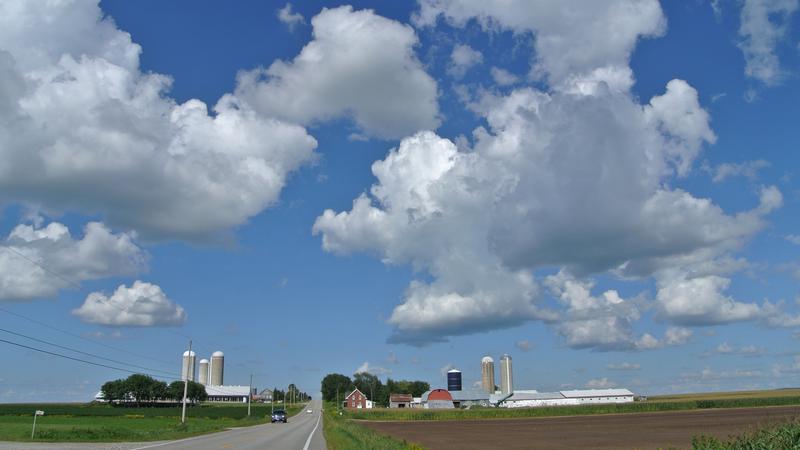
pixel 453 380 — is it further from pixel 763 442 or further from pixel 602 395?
pixel 763 442

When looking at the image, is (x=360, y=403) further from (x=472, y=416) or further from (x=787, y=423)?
(x=787, y=423)

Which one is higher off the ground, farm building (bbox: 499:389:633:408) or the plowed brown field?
the plowed brown field

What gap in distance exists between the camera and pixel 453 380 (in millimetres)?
195250

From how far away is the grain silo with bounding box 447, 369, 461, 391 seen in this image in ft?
636

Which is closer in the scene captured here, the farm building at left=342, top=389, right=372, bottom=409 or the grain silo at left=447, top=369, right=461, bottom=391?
the farm building at left=342, top=389, right=372, bottom=409

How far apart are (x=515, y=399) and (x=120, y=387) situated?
110m

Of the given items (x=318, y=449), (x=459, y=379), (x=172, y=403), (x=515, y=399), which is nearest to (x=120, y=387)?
(x=172, y=403)

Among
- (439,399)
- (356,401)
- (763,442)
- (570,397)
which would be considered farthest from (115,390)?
(763,442)

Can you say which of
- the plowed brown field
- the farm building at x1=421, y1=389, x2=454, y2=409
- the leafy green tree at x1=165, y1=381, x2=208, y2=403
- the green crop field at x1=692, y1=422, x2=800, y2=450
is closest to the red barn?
the farm building at x1=421, y1=389, x2=454, y2=409

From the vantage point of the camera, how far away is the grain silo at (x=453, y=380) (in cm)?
19400

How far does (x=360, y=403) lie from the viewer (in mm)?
175125

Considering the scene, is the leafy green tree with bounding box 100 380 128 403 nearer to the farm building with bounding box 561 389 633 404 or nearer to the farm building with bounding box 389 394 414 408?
the farm building with bounding box 389 394 414 408

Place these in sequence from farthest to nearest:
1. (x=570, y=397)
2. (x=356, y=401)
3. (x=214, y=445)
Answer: (x=356, y=401) → (x=570, y=397) → (x=214, y=445)

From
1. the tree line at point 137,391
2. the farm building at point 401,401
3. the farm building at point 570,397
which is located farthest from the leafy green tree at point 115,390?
the farm building at point 570,397
